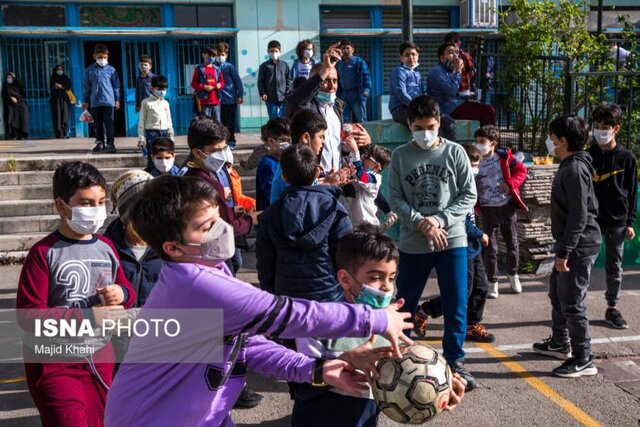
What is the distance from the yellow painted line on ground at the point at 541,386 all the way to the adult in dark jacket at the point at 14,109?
44.5 ft

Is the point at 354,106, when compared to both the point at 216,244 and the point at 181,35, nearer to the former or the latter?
the point at 181,35

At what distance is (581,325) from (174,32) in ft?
45.7

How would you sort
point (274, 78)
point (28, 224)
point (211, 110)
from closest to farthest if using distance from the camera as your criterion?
point (28, 224) < point (211, 110) < point (274, 78)

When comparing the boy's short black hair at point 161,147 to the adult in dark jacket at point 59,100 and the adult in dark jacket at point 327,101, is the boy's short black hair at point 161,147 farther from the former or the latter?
the adult in dark jacket at point 59,100

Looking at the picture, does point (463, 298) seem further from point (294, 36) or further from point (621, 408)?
point (294, 36)

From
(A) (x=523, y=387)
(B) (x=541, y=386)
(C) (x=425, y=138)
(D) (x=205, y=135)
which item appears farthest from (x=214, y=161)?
(B) (x=541, y=386)

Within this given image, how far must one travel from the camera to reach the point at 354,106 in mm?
13078

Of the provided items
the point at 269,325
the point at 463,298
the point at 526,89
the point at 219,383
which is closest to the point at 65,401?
the point at 219,383

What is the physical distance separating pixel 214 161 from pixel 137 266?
1327mm

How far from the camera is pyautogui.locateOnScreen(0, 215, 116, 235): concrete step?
396 inches

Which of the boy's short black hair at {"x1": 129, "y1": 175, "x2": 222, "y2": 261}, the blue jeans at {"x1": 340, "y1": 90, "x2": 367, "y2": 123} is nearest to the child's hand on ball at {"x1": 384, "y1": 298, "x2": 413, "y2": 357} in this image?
the boy's short black hair at {"x1": 129, "y1": 175, "x2": 222, "y2": 261}

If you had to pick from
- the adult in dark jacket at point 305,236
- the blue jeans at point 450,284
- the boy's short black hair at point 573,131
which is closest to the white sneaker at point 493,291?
the boy's short black hair at point 573,131

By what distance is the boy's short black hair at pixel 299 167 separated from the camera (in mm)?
4430

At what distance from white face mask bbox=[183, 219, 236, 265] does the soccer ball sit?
72cm
